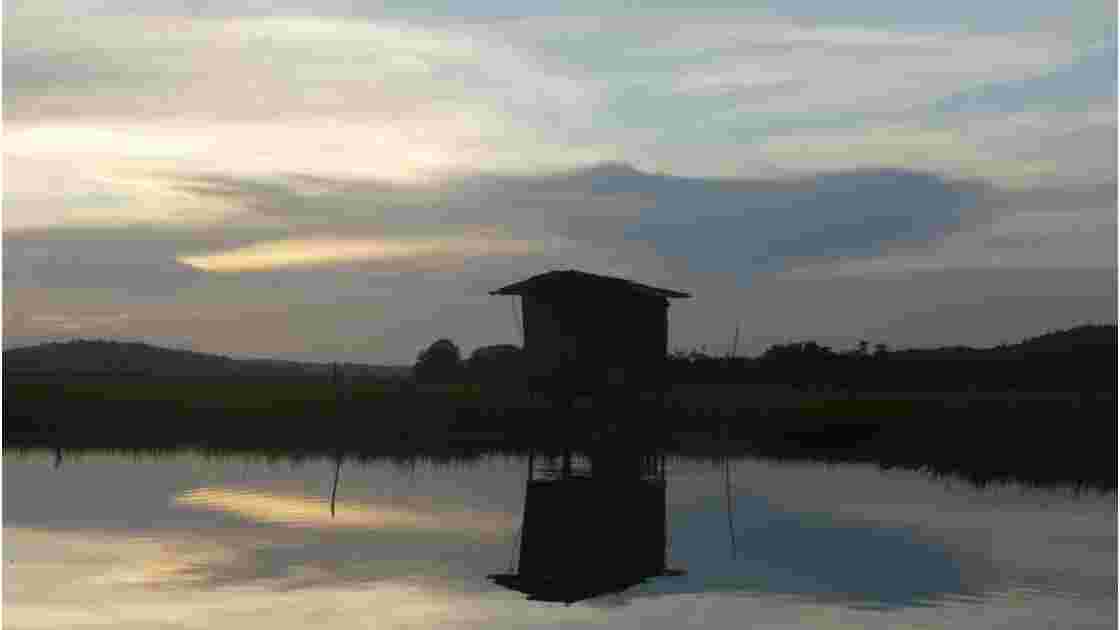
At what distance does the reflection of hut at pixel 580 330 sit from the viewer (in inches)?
1583

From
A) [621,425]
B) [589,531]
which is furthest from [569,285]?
[589,531]

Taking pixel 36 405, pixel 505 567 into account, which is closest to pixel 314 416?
pixel 36 405

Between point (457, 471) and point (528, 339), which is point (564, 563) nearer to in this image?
point (457, 471)

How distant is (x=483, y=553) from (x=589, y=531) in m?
3.88

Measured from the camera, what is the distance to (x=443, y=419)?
154 feet

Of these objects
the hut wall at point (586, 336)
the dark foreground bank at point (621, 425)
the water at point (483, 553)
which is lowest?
the water at point (483, 553)

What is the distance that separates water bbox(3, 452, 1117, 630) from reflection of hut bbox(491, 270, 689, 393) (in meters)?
7.86

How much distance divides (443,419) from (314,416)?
4197 mm

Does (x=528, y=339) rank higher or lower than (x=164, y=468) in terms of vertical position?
higher

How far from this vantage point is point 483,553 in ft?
69.3

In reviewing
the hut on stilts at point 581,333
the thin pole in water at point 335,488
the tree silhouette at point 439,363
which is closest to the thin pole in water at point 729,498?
the hut on stilts at point 581,333

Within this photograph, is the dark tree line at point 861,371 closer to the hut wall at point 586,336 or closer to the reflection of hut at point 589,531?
the hut wall at point 586,336

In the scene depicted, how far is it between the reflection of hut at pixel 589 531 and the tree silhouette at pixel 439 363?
35.7 metres

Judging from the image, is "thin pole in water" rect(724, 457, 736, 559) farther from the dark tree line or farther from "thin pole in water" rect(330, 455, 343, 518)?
the dark tree line
